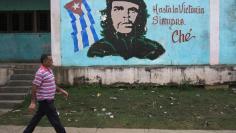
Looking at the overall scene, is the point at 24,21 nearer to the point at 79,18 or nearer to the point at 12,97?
the point at 79,18

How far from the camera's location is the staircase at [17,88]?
42.9 feet

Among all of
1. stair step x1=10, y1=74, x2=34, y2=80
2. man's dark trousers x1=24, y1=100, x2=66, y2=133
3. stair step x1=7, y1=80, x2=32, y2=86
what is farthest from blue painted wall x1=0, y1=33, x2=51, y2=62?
man's dark trousers x1=24, y1=100, x2=66, y2=133

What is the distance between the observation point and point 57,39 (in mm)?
14852

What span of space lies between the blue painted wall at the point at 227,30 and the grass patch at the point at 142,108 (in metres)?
1.27

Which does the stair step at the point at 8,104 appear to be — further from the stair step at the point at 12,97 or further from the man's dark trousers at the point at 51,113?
the man's dark trousers at the point at 51,113

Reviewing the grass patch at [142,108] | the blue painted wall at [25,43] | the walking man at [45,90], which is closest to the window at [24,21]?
the blue painted wall at [25,43]

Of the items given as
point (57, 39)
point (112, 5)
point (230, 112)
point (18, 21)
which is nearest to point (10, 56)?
point (18, 21)

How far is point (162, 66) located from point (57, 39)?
3.30 m

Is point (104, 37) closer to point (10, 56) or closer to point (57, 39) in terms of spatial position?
point (57, 39)

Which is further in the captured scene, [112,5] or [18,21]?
[18,21]

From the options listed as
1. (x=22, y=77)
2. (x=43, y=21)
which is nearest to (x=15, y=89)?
(x=22, y=77)

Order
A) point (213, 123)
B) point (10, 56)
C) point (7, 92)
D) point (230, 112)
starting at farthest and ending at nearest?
point (10, 56) < point (7, 92) < point (230, 112) < point (213, 123)

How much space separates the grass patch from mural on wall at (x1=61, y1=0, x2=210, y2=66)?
39.7 inches

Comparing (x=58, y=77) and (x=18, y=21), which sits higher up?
(x=18, y=21)
